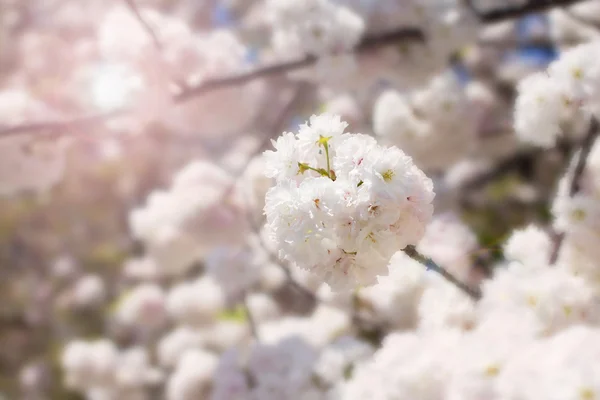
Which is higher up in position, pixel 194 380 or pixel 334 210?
pixel 194 380

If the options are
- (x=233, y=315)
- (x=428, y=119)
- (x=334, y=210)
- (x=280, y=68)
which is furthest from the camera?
(x=233, y=315)

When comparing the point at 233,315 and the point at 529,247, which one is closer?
the point at 529,247

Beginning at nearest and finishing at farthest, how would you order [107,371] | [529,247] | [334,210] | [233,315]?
[334,210]
[529,247]
[233,315]
[107,371]

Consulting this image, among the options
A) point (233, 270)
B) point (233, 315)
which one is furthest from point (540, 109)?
point (233, 315)

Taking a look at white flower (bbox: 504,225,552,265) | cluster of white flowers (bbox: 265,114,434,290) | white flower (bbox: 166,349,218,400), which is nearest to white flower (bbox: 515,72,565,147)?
white flower (bbox: 504,225,552,265)

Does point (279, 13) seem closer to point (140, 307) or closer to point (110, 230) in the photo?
point (140, 307)

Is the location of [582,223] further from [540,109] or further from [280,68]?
[280,68]

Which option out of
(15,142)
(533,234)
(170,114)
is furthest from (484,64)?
(15,142)
